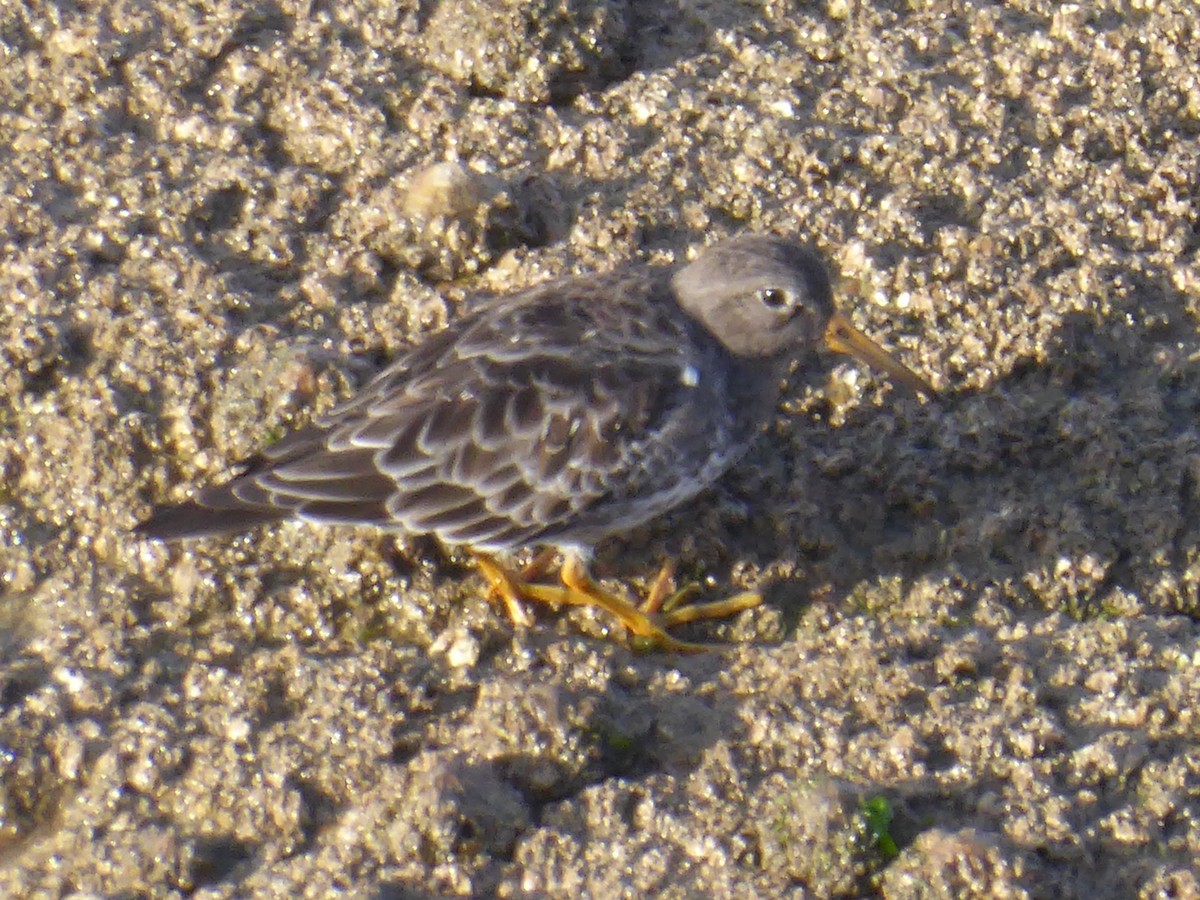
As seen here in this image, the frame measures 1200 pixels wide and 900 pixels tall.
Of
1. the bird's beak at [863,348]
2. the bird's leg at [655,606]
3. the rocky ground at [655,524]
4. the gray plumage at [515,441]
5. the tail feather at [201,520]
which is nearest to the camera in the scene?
the rocky ground at [655,524]

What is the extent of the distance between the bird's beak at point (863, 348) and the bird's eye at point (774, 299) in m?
0.20

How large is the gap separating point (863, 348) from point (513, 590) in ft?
4.56

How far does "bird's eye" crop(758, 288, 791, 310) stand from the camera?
523cm

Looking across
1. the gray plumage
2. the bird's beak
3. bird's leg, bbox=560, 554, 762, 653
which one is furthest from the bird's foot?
the bird's beak

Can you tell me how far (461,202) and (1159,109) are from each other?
8.82 feet

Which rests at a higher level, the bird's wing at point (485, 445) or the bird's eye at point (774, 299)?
the bird's eye at point (774, 299)

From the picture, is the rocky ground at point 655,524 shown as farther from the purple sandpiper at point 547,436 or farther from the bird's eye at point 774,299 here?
the bird's eye at point 774,299

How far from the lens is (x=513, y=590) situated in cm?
511

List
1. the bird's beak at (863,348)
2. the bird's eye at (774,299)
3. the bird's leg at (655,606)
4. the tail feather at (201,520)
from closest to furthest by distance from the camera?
1. the tail feather at (201,520)
2. the bird's leg at (655,606)
3. the bird's eye at (774,299)
4. the bird's beak at (863,348)

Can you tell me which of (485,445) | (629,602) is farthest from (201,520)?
(629,602)

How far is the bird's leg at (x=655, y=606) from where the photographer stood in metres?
5.01

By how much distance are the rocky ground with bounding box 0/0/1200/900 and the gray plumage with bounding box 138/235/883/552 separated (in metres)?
0.32

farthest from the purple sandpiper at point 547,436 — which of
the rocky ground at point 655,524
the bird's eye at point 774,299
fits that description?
the rocky ground at point 655,524

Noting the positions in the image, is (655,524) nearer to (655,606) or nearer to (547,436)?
(655,606)
